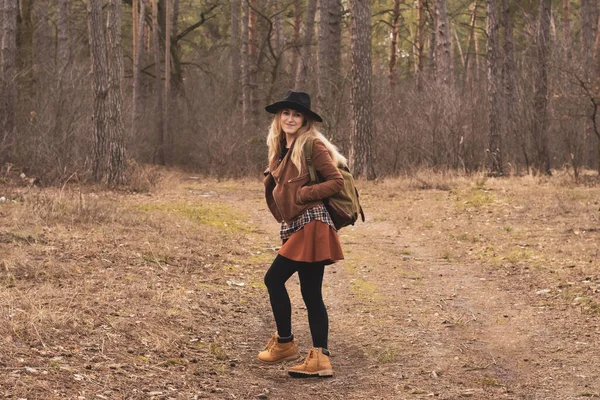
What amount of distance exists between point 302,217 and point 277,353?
112cm

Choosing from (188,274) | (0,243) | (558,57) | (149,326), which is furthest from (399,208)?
(149,326)

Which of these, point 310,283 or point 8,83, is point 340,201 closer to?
point 310,283

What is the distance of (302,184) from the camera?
5.93 m

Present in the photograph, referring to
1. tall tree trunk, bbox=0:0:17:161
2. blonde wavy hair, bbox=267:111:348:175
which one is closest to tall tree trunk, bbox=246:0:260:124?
tall tree trunk, bbox=0:0:17:161

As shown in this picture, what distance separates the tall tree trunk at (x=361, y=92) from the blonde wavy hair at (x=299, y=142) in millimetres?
14941

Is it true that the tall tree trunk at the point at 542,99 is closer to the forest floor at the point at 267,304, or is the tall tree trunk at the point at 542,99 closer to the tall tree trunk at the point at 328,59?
the forest floor at the point at 267,304

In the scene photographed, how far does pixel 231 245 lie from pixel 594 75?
433 inches

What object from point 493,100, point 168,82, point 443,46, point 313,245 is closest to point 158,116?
point 168,82

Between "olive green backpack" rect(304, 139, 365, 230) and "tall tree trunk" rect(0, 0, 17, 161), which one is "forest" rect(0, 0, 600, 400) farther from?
"olive green backpack" rect(304, 139, 365, 230)

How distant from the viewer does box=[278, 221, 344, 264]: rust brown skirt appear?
577cm

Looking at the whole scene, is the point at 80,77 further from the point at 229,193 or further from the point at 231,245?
the point at 231,245

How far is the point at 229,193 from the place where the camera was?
2042cm

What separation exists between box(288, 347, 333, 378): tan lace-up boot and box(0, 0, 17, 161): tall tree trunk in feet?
43.6

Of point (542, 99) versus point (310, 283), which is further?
point (542, 99)
